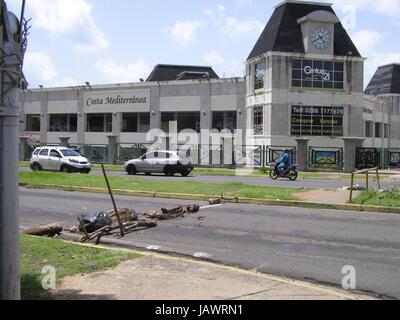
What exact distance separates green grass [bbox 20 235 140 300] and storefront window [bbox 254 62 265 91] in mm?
36658

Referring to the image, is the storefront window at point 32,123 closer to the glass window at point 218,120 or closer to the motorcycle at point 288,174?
the glass window at point 218,120

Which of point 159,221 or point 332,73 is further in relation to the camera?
point 332,73

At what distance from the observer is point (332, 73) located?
144ft

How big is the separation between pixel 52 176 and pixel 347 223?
48.6 ft

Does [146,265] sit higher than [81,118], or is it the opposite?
[81,118]

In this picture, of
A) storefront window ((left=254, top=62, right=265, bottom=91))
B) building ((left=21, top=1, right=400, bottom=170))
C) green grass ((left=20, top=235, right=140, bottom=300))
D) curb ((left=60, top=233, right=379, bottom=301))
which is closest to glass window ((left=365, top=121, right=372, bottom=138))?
building ((left=21, top=1, right=400, bottom=170))

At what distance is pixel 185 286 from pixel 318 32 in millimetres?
40228

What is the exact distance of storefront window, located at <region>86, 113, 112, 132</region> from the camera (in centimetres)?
5791

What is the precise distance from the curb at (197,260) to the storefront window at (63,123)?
169 ft

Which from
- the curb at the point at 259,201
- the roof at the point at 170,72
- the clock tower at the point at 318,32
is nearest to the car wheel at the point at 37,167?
the curb at the point at 259,201

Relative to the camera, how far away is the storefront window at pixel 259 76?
44.4 meters
